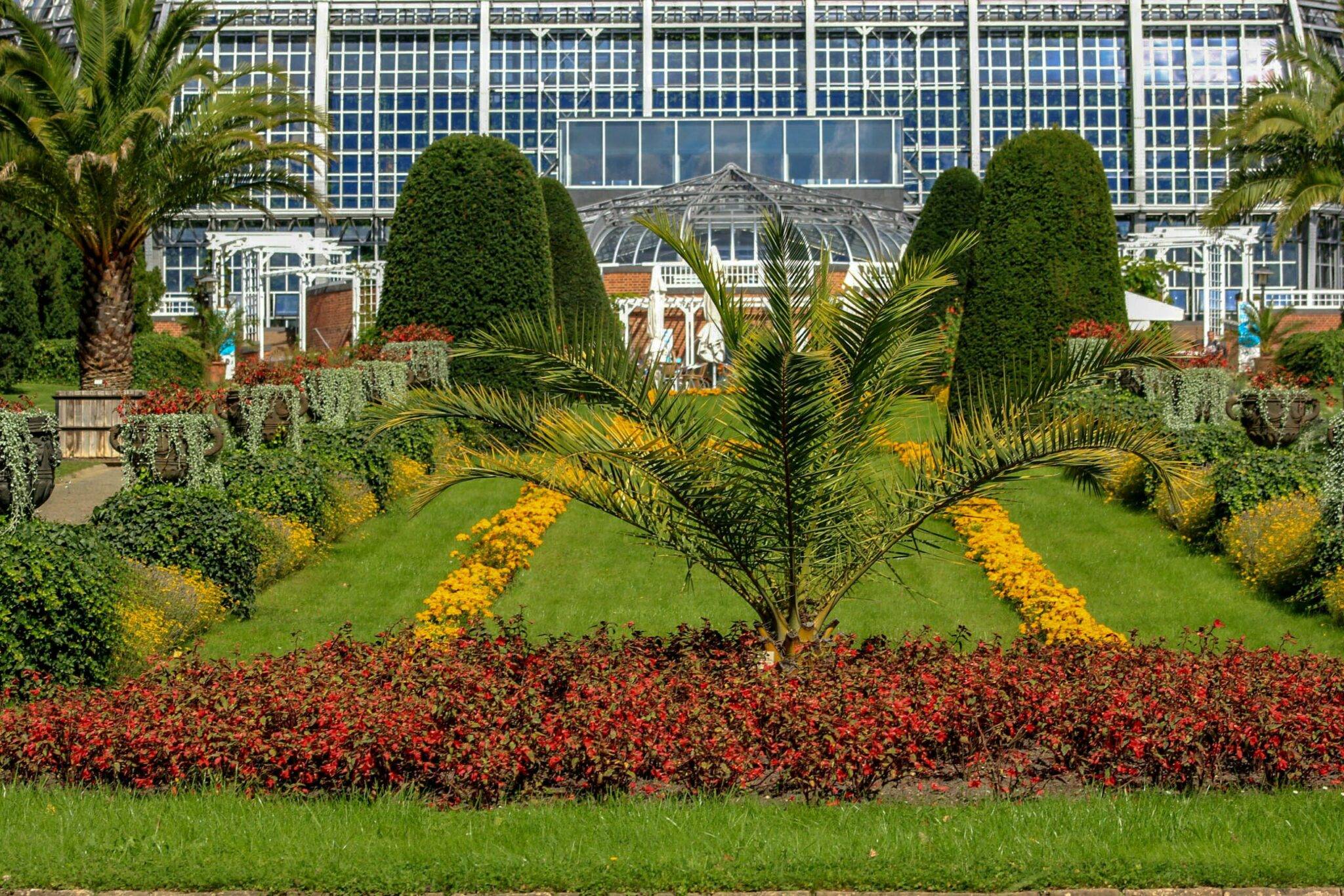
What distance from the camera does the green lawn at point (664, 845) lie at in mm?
4742

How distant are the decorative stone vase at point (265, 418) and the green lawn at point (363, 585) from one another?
1110 millimetres

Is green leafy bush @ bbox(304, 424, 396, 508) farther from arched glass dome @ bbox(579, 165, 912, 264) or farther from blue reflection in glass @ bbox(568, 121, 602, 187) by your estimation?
blue reflection in glass @ bbox(568, 121, 602, 187)

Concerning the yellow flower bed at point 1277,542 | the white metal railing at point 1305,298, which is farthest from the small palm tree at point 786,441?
the white metal railing at point 1305,298

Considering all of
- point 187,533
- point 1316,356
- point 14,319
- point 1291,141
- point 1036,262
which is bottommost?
point 187,533

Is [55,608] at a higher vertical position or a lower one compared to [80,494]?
lower

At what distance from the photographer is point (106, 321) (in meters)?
16.3

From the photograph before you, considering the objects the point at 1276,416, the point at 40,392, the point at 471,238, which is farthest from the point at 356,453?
the point at 40,392

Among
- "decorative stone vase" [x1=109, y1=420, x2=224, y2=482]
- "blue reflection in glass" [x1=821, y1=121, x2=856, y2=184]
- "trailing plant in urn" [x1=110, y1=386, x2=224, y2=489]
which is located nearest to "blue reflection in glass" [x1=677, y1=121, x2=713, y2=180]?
"blue reflection in glass" [x1=821, y1=121, x2=856, y2=184]

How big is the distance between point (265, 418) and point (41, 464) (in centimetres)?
357

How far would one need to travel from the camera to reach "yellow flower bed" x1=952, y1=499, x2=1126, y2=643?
8508 millimetres

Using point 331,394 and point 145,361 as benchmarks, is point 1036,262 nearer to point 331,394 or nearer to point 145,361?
point 331,394

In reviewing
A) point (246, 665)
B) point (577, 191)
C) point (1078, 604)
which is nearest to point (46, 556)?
point (246, 665)

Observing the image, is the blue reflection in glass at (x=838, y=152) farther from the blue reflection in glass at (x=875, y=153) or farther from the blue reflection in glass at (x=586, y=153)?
the blue reflection in glass at (x=586, y=153)

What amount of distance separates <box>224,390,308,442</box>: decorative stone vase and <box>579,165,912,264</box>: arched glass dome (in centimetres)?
1808
